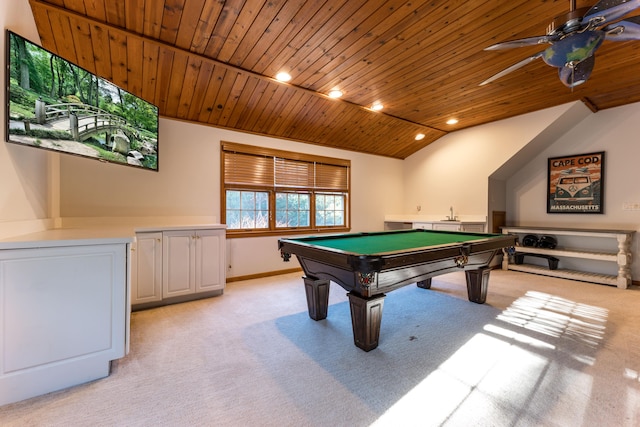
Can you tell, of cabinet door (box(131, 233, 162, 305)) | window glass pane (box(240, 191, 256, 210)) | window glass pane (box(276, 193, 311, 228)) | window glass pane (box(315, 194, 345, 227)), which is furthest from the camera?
window glass pane (box(315, 194, 345, 227))

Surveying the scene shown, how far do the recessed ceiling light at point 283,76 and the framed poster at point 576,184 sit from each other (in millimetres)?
4815

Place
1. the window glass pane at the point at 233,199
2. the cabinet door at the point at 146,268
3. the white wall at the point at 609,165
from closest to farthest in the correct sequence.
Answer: the cabinet door at the point at 146,268 → the white wall at the point at 609,165 → the window glass pane at the point at 233,199

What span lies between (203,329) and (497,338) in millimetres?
2618

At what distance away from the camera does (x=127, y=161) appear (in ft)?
8.71

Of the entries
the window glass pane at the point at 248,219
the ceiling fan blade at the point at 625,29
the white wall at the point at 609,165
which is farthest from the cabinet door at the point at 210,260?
the white wall at the point at 609,165

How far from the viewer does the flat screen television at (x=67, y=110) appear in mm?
1684

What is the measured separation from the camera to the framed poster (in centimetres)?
434

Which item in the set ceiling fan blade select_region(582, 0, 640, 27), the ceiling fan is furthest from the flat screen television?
ceiling fan blade select_region(582, 0, 640, 27)

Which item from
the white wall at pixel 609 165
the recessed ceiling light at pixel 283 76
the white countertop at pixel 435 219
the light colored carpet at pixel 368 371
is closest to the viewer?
the light colored carpet at pixel 368 371

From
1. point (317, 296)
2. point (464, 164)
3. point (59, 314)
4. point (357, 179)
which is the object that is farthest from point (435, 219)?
point (59, 314)

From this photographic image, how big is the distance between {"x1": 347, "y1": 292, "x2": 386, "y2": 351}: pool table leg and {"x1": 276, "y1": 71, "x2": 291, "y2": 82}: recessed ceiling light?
2.68 meters

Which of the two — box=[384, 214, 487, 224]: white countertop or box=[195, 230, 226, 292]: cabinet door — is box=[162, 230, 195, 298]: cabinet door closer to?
box=[195, 230, 226, 292]: cabinet door

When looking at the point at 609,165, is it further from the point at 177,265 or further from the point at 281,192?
the point at 177,265

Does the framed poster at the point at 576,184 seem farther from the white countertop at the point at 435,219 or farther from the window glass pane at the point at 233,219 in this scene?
the window glass pane at the point at 233,219
